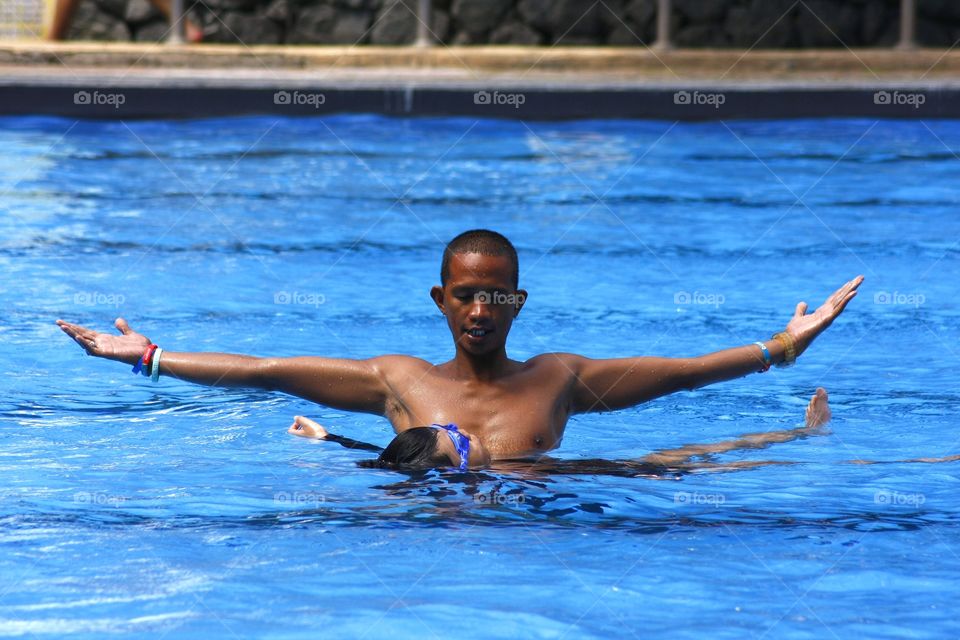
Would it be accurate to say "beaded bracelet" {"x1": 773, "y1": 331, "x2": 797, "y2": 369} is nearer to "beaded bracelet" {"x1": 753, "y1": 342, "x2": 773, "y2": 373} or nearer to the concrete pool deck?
"beaded bracelet" {"x1": 753, "y1": 342, "x2": 773, "y2": 373}

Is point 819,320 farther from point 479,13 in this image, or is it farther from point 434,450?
point 479,13

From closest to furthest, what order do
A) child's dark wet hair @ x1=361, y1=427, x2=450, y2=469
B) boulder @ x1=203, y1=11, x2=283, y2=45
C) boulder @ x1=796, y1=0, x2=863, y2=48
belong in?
1. child's dark wet hair @ x1=361, y1=427, x2=450, y2=469
2. boulder @ x1=796, y1=0, x2=863, y2=48
3. boulder @ x1=203, y1=11, x2=283, y2=45

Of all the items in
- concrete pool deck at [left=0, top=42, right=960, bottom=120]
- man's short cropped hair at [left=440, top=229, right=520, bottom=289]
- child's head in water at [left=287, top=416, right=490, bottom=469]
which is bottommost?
child's head in water at [left=287, top=416, right=490, bottom=469]

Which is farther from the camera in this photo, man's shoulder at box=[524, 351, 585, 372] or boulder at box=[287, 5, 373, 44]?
boulder at box=[287, 5, 373, 44]

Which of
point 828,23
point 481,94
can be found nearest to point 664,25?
point 481,94

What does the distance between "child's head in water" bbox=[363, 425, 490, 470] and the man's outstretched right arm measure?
0.34 m

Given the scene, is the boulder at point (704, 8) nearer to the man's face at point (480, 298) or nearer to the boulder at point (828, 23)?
the boulder at point (828, 23)

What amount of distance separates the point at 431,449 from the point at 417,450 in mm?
36

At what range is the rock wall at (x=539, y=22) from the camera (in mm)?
13539

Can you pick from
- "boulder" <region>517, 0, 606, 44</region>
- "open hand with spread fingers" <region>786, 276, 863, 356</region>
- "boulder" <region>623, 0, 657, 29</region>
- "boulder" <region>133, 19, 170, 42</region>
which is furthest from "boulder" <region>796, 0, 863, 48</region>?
"open hand with spread fingers" <region>786, 276, 863, 356</region>

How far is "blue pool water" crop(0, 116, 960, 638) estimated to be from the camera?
10.9 feet

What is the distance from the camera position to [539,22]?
13.8 metres

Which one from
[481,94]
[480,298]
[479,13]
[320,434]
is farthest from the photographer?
[479,13]

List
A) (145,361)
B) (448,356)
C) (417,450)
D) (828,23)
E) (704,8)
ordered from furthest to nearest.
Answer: (704,8) < (828,23) < (448,356) < (145,361) < (417,450)
